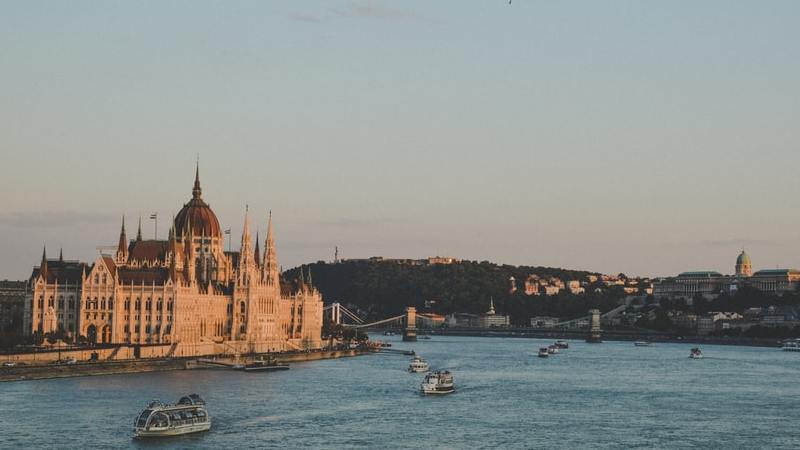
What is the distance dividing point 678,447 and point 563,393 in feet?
97.4

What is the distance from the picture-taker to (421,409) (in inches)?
3098

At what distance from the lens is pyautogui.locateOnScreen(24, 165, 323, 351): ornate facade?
11906 centimetres

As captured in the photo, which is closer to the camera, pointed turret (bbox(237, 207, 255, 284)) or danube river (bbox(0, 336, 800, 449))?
danube river (bbox(0, 336, 800, 449))

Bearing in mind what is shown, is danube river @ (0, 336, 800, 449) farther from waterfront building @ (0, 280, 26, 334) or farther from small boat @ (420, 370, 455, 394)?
waterfront building @ (0, 280, 26, 334)

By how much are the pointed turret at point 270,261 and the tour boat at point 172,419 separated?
8051cm

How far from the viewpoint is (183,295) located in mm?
122750

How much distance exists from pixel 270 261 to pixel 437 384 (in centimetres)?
6128

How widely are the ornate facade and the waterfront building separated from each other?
5161 millimetres

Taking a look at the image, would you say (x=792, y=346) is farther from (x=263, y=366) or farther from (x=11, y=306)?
(x=11, y=306)

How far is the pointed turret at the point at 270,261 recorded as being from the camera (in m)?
147

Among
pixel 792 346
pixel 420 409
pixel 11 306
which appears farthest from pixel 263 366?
pixel 792 346

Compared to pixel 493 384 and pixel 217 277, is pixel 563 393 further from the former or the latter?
pixel 217 277

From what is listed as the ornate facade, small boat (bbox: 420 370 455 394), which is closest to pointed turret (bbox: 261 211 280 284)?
the ornate facade

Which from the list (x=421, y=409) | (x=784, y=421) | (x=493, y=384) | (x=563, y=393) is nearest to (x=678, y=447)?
(x=784, y=421)
